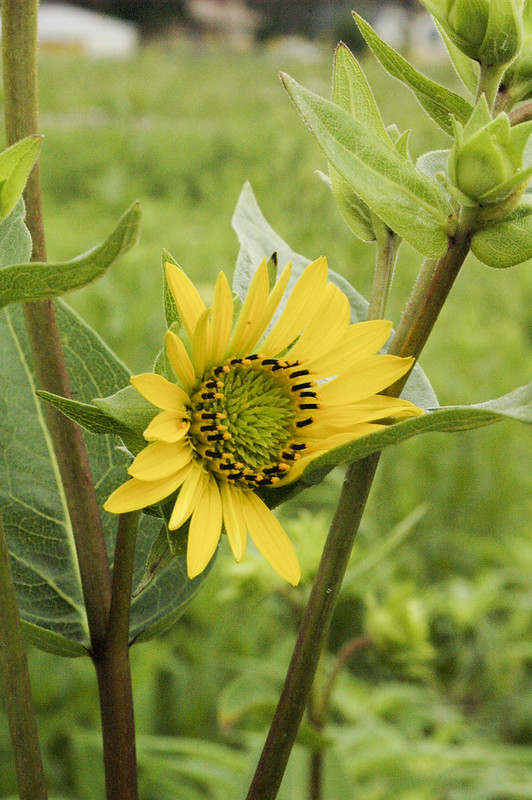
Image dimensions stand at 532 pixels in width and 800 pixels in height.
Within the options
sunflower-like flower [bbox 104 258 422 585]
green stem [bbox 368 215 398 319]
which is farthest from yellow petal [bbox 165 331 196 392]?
green stem [bbox 368 215 398 319]

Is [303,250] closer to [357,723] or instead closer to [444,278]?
[357,723]

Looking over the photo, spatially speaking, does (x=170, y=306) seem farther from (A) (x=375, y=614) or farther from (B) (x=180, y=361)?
(A) (x=375, y=614)

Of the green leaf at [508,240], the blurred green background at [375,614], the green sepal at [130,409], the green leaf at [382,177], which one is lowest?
the blurred green background at [375,614]

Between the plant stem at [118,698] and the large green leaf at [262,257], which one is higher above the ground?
the large green leaf at [262,257]

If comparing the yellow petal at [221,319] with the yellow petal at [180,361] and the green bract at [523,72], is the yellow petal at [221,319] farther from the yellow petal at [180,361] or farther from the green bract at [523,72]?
the green bract at [523,72]

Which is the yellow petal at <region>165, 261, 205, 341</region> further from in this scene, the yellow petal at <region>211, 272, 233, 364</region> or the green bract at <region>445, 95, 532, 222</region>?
the green bract at <region>445, 95, 532, 222</region>

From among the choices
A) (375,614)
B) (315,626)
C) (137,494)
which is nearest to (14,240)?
(137,494)

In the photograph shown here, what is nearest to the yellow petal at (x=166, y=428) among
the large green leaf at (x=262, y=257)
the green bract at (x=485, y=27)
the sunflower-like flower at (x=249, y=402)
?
the sunflower-like flower at (x=249, y=402)
